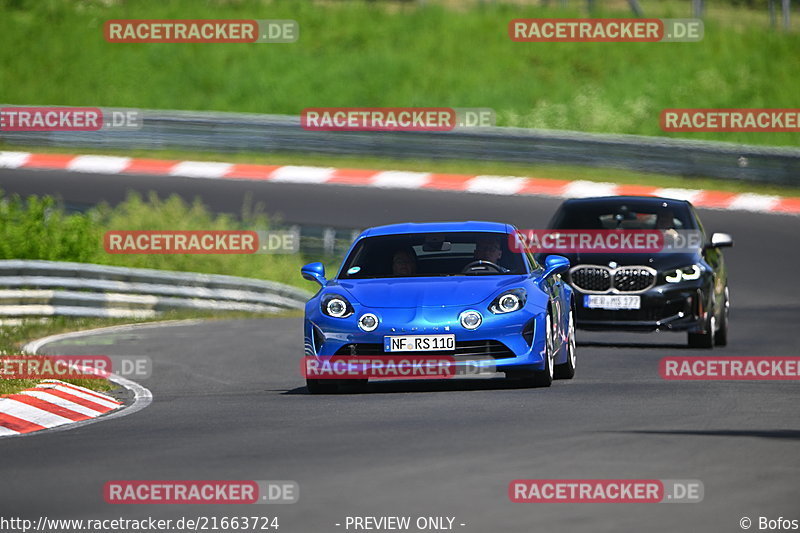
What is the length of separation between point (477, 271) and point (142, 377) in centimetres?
369

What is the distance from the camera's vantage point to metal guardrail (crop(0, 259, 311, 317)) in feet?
66.5

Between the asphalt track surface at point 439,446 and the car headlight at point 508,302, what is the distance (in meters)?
0.62

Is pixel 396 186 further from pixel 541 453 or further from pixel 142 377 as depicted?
pixel 541 453

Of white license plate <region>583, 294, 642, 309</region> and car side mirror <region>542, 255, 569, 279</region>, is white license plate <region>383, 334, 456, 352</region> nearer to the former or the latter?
car side mirror <region>542, 255, 569, 279</region>

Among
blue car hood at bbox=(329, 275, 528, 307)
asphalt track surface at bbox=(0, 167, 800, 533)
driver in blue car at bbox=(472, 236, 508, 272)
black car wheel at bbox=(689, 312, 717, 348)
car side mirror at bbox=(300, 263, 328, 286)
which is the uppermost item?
driver in blue car at bbox=(472, 236, 508, 272)

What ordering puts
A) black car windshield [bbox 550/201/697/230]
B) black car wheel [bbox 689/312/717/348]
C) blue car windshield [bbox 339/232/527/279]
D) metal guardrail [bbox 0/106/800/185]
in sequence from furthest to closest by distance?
metal guardrail [bbox 0/106/800/185] < black car windshield [bbox 550/201/697/230] < black car wheel [bbox 689/312/717/348] < blue car windshield [bbox 339/232/527/279]

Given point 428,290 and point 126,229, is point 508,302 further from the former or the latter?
point 126,229

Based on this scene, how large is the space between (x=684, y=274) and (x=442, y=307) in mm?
5177

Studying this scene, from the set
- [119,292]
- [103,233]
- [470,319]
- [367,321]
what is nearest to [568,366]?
[470,319]

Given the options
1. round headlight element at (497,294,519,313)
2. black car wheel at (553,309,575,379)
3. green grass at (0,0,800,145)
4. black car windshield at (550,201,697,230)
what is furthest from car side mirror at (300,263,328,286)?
green grass at (0,0,800,145)

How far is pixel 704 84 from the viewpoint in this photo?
3697cm

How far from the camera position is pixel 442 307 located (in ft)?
38.2

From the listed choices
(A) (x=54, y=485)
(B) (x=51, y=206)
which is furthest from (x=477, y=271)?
(B) (x=51, y=206)

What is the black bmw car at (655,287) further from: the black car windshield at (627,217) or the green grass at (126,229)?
the green grass at (126,229)
